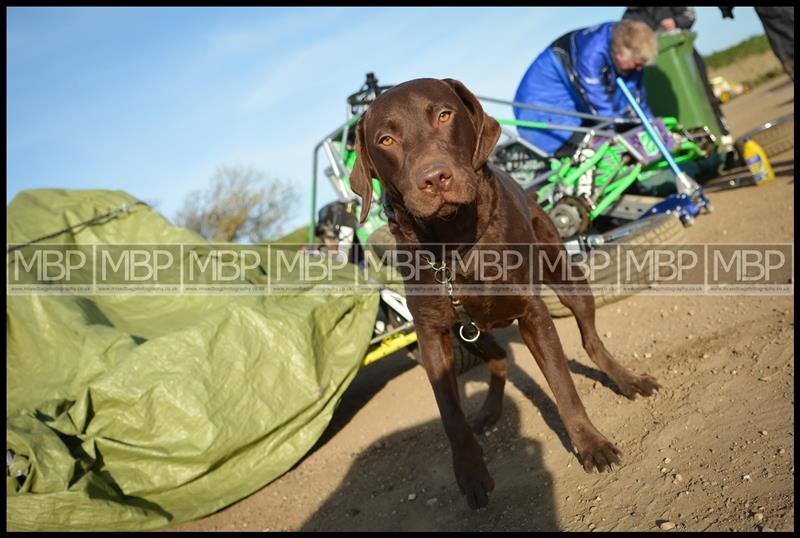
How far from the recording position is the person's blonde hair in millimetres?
7656

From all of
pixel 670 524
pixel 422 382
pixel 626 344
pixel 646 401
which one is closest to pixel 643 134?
pixel 626 344

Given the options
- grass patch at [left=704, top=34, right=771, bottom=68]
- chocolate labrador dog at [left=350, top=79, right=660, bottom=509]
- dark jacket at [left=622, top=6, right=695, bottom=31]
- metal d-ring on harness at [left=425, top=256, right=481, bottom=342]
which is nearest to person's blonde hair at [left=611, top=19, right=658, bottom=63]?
dark jacket at [left=622, top=6, right=695, bottom=31]

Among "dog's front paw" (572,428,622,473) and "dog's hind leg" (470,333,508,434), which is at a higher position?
"dog's hind leg" (470,333,508,434)

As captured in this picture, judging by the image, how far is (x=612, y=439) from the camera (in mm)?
3646

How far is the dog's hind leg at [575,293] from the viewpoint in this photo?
4.21 m

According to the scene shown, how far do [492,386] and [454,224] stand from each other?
4.49ft

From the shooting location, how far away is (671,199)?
23.4 feet

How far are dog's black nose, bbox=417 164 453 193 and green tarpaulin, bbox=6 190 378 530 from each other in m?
1.97

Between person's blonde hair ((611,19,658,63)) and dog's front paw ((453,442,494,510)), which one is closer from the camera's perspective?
dog's front paw ((453,442,494,510))

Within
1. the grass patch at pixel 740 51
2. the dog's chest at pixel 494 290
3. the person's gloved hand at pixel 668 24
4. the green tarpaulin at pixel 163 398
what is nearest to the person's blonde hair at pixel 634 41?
the person's gloved hand at pixel 668 24

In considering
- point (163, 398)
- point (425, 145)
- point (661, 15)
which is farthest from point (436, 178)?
point (661, 15)

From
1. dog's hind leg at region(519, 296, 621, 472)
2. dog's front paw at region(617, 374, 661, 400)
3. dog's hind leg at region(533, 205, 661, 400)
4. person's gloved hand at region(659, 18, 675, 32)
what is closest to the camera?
dog's hind leg at region(519, 296, 621, 472)

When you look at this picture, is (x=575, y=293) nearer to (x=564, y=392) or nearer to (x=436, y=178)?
(x=564, y=392)

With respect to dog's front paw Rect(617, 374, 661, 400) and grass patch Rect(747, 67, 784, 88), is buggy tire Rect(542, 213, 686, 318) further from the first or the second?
grass patch Rect(747, 67, 784, 88)
